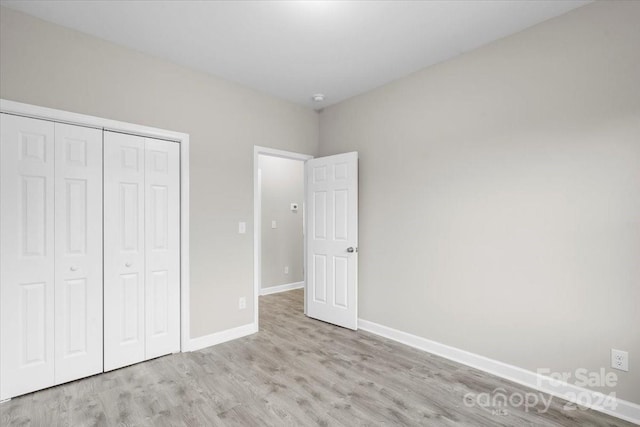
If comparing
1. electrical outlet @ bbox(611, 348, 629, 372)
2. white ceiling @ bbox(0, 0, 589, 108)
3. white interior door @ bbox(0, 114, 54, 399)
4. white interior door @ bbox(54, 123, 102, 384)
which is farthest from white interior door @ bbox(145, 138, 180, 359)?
electrical outlet @ bbox(611, 348, 629, 372)

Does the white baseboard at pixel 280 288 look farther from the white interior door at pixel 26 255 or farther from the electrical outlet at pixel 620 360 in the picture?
the electrical outlet at pixel 620 360

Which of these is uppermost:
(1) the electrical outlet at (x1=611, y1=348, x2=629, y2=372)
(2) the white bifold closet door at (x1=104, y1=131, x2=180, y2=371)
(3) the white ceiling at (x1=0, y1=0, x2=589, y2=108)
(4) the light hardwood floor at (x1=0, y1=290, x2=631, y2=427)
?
(3) the white ceiling at (x1=0, y1=0, x2=589, y2=108)

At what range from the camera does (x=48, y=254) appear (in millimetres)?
2371

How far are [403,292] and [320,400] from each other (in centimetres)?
147

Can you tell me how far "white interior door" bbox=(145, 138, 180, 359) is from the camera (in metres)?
2.86

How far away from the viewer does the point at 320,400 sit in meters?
2.23

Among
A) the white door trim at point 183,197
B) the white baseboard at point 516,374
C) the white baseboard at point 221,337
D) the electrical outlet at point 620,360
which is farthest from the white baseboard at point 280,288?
the electrical outlet at point 620,360

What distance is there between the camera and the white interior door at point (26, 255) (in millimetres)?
2211

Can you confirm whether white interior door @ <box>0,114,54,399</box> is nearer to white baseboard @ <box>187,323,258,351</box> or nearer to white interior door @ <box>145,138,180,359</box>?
white interior door @ <box>145,138,180,359</box>

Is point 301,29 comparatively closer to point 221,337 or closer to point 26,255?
point 26,255

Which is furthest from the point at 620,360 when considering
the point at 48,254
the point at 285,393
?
the point at 48,254

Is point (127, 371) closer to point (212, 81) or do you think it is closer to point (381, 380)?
point (381, 380)

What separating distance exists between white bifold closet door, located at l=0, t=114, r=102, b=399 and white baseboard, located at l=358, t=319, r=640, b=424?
2.83m

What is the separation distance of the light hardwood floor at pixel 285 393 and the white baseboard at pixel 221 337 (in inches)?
3.8
